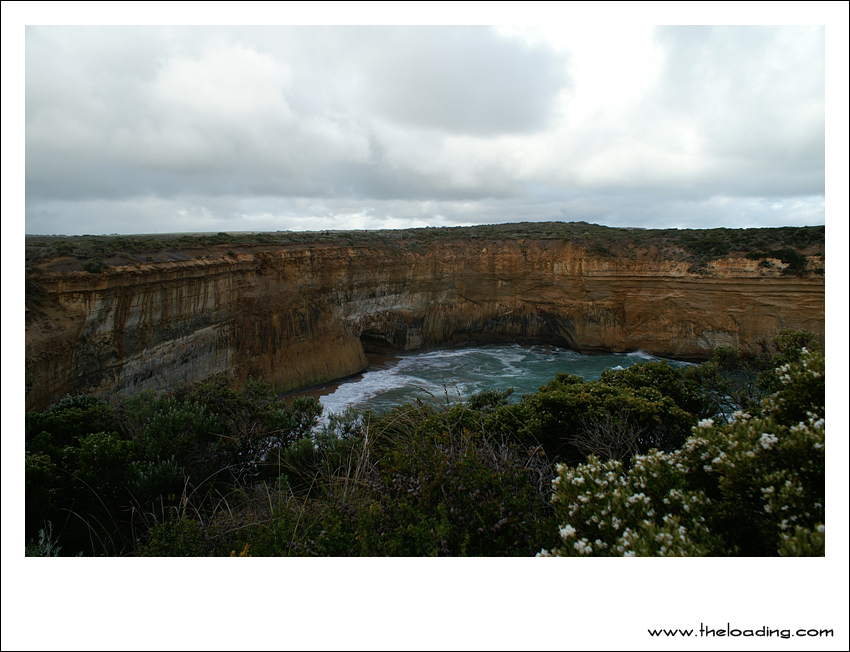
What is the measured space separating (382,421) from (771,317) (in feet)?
81.5

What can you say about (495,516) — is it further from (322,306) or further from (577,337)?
(577,337)

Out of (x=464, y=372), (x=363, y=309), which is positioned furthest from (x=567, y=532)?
(x=363, y=309)

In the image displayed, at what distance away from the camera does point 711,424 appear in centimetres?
415

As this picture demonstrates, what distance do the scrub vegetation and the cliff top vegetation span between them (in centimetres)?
816

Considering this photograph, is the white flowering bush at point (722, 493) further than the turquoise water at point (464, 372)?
No

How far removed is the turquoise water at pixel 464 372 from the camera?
20.5 metres

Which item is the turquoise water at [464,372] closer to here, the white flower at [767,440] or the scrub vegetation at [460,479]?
the scrub vegetation at [460,479]

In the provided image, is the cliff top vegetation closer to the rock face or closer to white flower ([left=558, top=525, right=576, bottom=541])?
the rock face

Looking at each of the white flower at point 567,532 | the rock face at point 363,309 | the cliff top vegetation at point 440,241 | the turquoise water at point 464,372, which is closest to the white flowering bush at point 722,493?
the white flower at point 567,532

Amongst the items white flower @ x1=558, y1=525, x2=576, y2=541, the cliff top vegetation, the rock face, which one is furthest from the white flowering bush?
the cliff top vegetation

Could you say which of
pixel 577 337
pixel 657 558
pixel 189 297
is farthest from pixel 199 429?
pixel 577 337

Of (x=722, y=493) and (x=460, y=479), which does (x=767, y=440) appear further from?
(x=460, y=479)

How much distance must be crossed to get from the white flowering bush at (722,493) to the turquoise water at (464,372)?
48.4 ft

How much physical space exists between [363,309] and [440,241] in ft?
25.7
